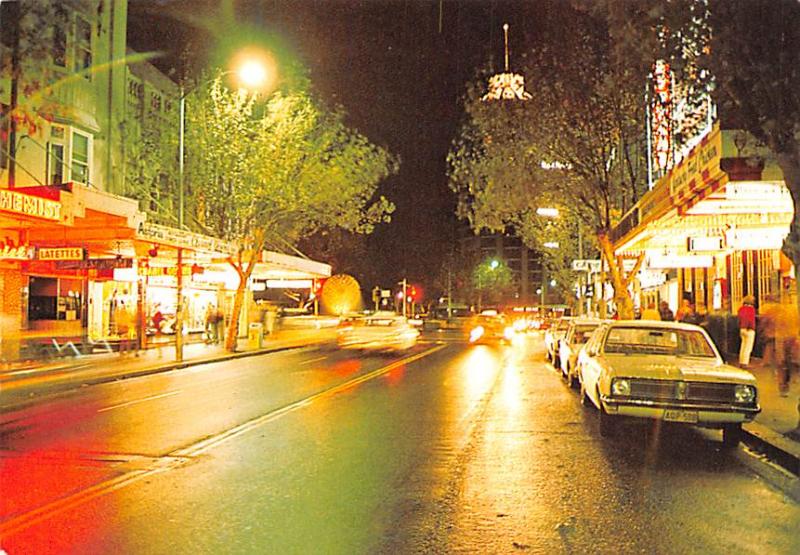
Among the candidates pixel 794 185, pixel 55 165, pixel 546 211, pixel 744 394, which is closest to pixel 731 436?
pixel 744 394

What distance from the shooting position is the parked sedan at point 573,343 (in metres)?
16.9

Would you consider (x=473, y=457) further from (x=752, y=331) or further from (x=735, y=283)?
(x=735, y=283)

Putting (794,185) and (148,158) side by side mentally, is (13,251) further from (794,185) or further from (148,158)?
(794,185)

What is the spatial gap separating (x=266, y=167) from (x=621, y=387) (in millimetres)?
19891

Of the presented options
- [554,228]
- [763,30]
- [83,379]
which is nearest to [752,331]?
[763,30]

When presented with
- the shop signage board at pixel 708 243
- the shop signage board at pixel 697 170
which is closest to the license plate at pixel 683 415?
the shop signage board at pixel 697 170

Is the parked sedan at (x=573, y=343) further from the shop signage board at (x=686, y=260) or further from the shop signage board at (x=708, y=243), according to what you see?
the shop signage board at (x=686, y=260)

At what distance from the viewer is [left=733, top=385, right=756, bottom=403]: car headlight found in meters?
9.68

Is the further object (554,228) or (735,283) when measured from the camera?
(554,228)

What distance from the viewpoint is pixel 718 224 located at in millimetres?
20812

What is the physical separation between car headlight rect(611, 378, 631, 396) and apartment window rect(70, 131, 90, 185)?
2105 centimetres

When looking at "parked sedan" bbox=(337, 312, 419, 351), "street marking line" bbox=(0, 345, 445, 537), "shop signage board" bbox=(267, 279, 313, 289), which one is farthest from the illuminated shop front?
"shop signage board" bbox=(267, 279, 313, 289)

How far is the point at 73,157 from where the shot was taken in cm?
2605

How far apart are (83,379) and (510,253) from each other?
13912cm
